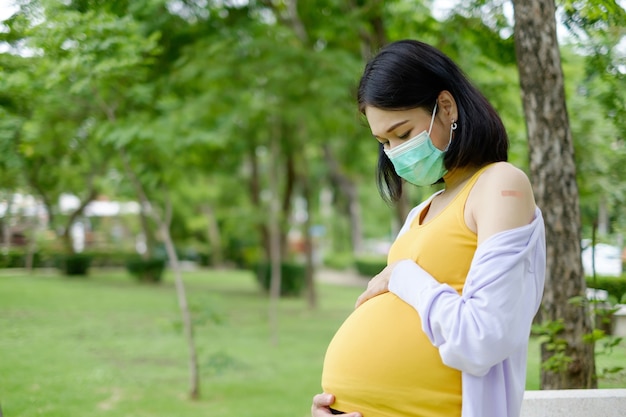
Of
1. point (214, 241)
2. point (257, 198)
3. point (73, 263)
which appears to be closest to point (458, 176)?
point (73, 263)

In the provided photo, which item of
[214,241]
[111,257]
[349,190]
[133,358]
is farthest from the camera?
[214,241]

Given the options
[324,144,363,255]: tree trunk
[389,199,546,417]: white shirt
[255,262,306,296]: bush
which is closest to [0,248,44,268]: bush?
[389,199,546,417]: white shirt

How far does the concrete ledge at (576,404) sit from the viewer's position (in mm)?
1892

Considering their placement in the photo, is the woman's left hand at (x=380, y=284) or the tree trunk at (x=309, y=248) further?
the tree trunk at (x=309, y=248)

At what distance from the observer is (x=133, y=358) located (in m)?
6.78

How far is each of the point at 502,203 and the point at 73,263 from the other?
6.43 m

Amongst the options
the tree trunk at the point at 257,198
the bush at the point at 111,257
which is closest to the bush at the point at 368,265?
the tree trunk at the point at 257,198

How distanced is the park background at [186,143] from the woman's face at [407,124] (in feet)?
1.91

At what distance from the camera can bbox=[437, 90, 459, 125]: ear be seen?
4.17 feet

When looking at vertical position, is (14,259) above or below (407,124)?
below

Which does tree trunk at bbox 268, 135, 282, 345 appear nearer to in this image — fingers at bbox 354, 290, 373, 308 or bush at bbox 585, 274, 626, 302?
bush at bbox 585, 274, 626, 302

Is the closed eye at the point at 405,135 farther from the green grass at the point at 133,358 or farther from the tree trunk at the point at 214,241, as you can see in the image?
the tree trunk at the point at 214,241

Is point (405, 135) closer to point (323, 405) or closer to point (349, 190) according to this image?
point (323, 405)

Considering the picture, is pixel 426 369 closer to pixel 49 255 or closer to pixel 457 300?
pixel 457 300
